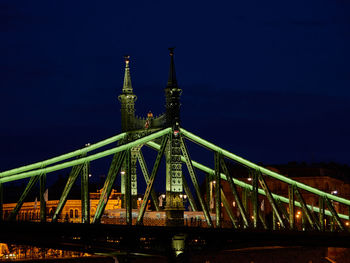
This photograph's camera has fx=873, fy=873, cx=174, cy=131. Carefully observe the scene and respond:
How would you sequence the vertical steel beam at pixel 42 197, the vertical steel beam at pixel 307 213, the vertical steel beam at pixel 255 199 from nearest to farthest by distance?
the vertical steel beam at pixel 42 197 → the vertical steel beam at pixel 255 199 → the vertical steel beam at pixel 307 213

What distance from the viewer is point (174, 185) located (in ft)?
235

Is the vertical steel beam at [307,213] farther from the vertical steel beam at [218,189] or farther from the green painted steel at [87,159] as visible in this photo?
the green painted steel at [87,159]

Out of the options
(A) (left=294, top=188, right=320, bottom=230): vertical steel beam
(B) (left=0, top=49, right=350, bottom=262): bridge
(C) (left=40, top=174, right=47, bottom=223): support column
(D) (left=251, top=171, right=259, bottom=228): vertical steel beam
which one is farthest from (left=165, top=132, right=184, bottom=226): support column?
(A) (left=294, top=188, right=320, bottom=230): vertical steel beam

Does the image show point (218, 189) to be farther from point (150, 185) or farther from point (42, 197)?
point (42, 197)

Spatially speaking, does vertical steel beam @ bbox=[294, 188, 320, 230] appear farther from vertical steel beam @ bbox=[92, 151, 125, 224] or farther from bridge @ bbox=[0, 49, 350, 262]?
vertical steel beam @ bbox=[92, 151, 125, 224]

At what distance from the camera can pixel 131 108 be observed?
7625 centimetres

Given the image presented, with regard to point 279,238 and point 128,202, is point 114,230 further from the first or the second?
point 279,238

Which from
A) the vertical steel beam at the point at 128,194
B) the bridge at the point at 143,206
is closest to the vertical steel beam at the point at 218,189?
the bridge at the point at 143,206

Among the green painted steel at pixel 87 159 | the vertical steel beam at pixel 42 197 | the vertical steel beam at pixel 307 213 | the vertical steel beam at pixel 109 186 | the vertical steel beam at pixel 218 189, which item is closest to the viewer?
the vertical steel beam at pixel 42 197

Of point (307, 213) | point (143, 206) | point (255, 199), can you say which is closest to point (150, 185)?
point (143, 206)

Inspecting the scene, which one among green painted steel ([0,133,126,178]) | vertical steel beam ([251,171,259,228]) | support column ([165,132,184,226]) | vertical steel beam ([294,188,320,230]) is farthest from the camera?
vertical steel beam ([294,188,320,230])

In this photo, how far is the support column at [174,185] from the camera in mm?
70875

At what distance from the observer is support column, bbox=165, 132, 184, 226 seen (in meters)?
70.9

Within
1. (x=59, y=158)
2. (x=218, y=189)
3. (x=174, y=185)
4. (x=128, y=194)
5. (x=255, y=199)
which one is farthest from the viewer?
(x=255, y=199)
